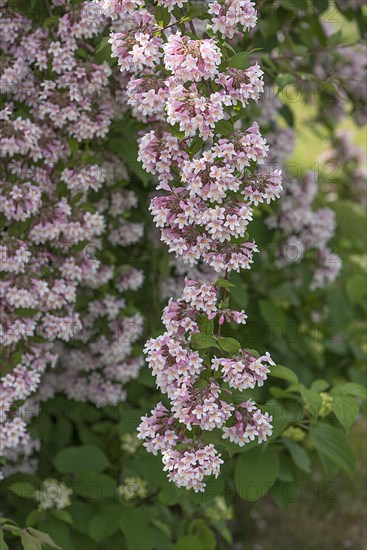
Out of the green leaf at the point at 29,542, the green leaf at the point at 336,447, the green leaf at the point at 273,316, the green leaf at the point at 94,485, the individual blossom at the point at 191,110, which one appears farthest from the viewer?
the green leaf at the point at 273,316

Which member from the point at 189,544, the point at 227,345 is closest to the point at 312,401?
the point at 227,345

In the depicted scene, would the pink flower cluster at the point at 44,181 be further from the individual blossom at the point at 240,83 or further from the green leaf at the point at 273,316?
the green leaf at the point at 273,316

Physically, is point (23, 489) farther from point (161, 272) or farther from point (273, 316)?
point (273, 316)

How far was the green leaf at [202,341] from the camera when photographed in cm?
203

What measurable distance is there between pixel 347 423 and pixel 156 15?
130 centimetres

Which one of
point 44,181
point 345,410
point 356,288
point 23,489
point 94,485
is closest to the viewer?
point 345,410

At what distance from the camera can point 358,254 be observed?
4.29 meters

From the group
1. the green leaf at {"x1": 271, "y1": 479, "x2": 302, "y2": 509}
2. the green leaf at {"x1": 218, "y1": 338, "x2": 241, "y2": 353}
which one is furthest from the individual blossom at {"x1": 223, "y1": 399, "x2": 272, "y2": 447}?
the green leaf at {"x1": 271, "y1": 479, "x2": 302, "y2": 509}

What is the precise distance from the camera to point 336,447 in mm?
2607

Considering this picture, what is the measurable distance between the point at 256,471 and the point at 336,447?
264 mm

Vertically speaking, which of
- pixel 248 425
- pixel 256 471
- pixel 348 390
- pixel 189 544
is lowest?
pixel 189 544

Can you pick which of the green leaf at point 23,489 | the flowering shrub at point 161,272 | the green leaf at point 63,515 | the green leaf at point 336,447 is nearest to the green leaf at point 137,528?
the flowering shrub at point 161,272

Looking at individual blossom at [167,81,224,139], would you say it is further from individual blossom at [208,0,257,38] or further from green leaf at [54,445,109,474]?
green leaf at [54,445,109,474]

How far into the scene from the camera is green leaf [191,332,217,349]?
203 cm
